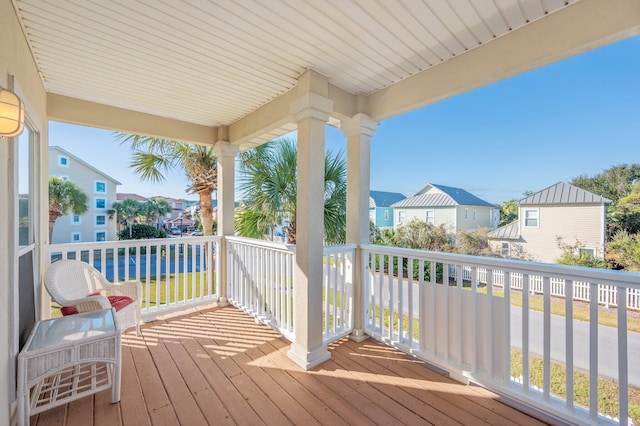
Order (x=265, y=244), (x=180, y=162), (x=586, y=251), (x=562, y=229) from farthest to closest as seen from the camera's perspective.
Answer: (x=180, y=162)
(x=265, y=244)
(x=562, y=229)
(x=586, y=251)

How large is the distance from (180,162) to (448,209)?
508cm

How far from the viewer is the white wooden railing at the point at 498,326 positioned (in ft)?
5.02

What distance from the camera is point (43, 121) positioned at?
8.70 ft

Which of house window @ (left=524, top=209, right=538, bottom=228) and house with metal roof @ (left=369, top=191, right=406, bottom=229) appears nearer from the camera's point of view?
house window @ (left=524, top=209, right=538, bottom=228)

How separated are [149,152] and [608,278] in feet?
19.8

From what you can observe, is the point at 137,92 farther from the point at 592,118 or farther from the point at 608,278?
the point at 592,118

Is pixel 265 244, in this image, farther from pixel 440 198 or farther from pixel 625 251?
pixel 625 251

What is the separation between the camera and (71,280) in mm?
2648

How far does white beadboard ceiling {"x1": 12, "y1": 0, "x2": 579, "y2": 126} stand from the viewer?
164 cm

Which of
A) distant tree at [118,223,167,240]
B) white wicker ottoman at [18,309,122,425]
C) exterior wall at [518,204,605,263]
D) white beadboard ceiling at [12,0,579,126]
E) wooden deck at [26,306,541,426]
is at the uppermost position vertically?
white beadboard ceiling at [12,0,579,126]

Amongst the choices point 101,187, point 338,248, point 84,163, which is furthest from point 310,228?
point 101,187

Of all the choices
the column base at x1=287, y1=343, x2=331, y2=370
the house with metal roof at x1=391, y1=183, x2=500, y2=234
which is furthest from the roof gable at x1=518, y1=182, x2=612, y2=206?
the column base at x1=287, y1=343, x2=331, y2=370

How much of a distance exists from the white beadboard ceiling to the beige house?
6.39 metres

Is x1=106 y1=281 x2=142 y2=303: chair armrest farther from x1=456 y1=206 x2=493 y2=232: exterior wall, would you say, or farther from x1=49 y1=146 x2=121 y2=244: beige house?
x1=49 y1=146 x2=121 y2=244: beige house
